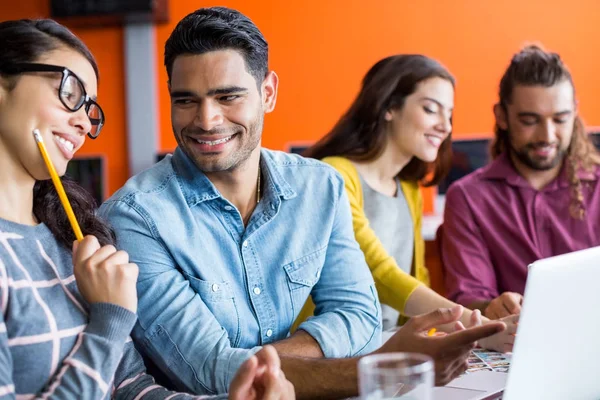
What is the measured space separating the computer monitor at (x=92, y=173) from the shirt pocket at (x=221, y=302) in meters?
3.58

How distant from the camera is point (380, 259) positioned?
7.86ft

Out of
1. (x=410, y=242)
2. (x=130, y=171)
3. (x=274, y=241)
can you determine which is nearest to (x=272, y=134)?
(x=130, y=171)

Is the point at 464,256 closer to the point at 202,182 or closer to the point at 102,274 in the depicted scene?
the point at 202,182

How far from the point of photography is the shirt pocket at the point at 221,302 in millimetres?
1725

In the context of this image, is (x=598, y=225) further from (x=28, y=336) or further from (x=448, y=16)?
(x=448, y=16)

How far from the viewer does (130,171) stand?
530 centimetres

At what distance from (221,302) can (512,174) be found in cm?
133

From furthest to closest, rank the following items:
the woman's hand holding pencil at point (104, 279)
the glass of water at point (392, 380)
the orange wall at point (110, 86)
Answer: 1. the orange wall at point (110, 86)
2. the woman's hand holding pencil at point (104, 279)
3. the glass of water at point (392, 380)

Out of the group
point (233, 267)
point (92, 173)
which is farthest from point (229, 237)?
point (92, 173)

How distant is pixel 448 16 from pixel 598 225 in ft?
8.33

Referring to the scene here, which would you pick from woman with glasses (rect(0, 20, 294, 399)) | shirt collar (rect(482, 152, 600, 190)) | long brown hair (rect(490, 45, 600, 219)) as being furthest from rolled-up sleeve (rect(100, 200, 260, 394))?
long brown hair (rect(490, 45, 600, 219))

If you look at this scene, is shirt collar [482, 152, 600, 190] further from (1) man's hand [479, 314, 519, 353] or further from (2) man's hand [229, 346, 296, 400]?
(2) man's hand [229, 346, 296, 400]

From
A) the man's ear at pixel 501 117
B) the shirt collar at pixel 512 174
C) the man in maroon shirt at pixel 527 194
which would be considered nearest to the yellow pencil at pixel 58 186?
the man in maroon shirt at pixel 527 194

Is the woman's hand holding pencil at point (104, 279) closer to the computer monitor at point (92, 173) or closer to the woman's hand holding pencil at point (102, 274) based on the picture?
the woman's hand holding pencil at point (102, 274)
